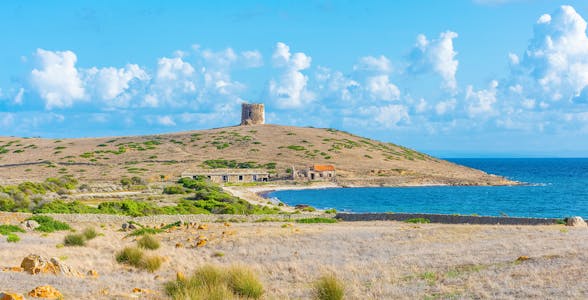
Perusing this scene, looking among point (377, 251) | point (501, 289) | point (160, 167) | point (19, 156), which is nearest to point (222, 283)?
point (501, 289)

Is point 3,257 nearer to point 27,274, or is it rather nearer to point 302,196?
point 27,274

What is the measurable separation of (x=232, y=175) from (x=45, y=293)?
86543 mm

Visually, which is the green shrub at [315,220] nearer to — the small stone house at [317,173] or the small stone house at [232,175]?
the small stone house at [232,175]

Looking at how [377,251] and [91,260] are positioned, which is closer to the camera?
[91,260]

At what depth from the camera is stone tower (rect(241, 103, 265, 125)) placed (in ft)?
537

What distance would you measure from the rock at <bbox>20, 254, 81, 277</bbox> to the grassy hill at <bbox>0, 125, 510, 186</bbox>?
72.0 meters

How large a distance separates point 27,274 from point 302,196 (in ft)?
228

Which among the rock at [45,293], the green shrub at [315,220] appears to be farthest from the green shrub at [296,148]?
the rock at [45,293]

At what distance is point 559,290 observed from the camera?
12172 millimetres

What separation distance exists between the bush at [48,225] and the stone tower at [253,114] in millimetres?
131328

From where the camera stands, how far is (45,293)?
12000 millimetres

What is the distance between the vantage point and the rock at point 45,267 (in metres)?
15.1

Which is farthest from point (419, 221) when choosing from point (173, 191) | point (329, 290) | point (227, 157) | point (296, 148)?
point (296, 148)

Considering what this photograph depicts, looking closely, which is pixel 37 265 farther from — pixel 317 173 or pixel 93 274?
pixel 317 173
